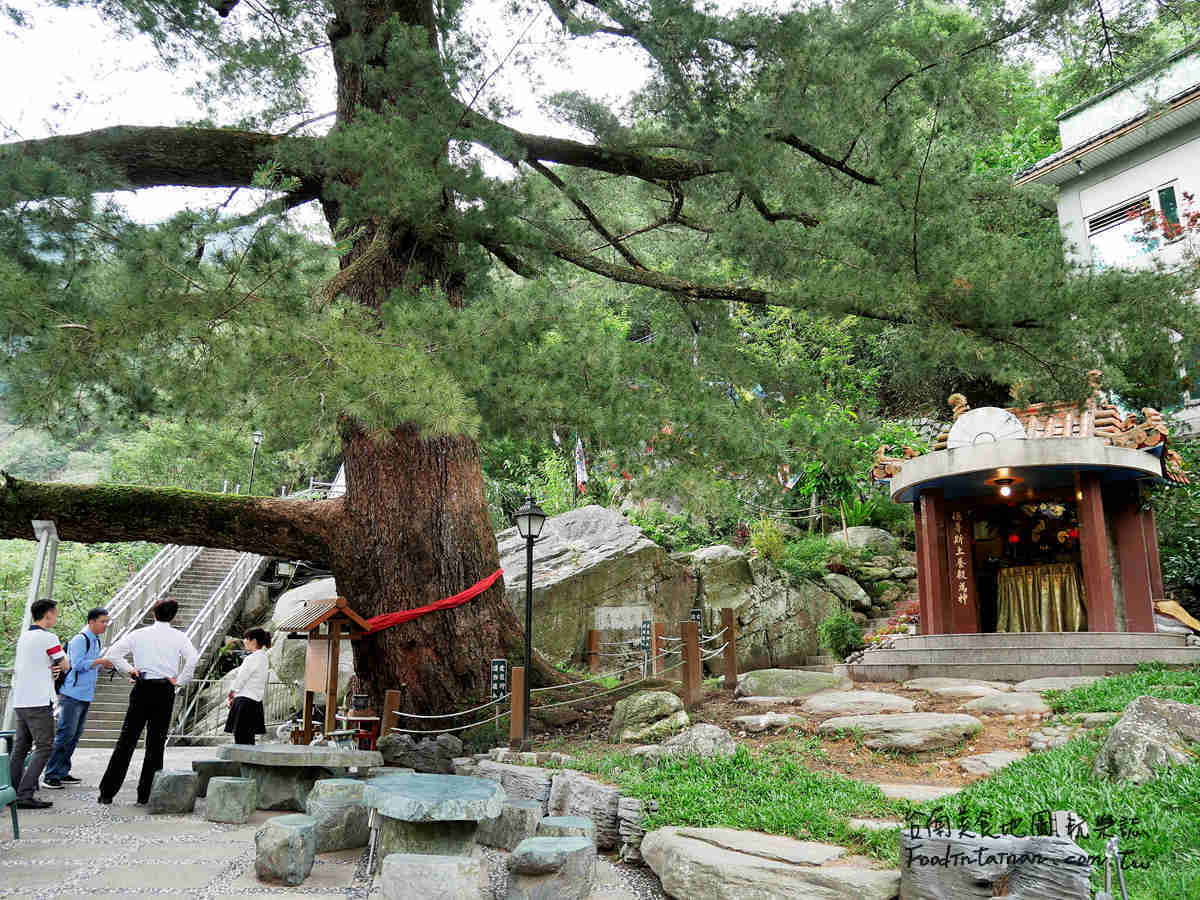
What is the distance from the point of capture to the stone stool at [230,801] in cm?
592

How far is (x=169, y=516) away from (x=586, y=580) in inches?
229

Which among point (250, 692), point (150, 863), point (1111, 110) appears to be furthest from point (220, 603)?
point (1111, 110)

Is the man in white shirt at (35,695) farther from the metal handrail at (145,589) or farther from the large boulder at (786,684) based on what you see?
the metal handrail at (145,589)

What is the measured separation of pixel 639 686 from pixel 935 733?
3.17 m

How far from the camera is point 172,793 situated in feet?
20.1

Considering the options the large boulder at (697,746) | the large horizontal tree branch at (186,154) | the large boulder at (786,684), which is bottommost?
the large boulder at (697,746)

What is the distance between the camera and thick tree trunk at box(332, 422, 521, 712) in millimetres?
7883

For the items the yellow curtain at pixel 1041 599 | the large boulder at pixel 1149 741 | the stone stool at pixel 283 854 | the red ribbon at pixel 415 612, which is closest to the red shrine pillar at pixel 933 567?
the yellow curtain at pixel 1041 599

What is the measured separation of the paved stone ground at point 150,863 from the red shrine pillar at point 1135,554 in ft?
27.8

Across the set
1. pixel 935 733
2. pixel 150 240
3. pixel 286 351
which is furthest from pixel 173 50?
pixel 935 733

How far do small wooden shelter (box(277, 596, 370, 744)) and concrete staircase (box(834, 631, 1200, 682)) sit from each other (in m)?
6.01

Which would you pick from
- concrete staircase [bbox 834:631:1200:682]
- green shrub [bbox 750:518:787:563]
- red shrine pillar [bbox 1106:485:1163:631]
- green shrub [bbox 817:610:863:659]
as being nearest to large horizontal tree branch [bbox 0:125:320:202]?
concrete staircase [bbox 834:631:1200:682]

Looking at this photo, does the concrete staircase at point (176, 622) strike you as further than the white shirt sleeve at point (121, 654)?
Yes

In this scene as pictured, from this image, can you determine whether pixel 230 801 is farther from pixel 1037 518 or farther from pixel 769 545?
pixel 1037 518
